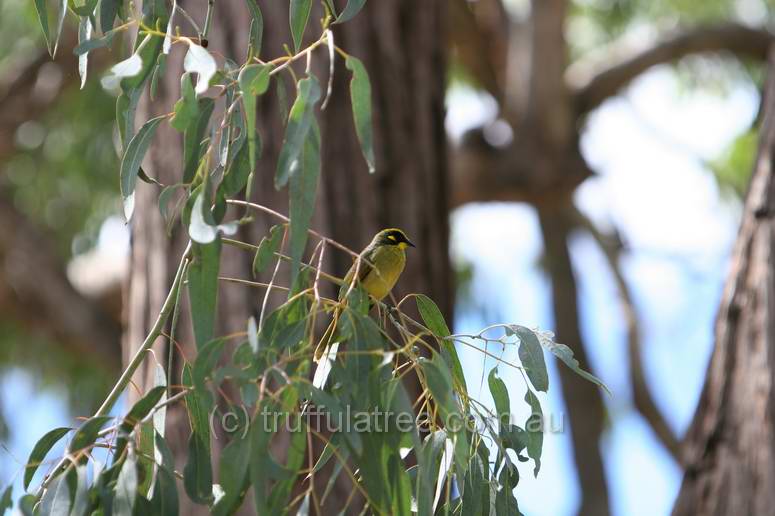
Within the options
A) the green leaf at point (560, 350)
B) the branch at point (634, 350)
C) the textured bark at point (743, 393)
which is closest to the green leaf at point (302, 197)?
the green leaf at point (560, 350)

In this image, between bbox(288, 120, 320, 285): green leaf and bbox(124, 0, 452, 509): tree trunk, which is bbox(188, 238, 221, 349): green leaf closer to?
bbox(288, 120, 320, 285): green leaf

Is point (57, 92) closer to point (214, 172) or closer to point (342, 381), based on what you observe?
point (214, 172)

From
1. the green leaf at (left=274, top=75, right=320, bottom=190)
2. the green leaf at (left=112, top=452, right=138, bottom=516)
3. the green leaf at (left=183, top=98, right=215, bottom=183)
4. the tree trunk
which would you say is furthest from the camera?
the tree trunk

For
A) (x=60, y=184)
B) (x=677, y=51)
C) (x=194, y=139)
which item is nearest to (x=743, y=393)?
(x=194, y=139)

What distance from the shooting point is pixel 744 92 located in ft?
20.1

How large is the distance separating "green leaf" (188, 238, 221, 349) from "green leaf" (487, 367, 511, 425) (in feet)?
1.85

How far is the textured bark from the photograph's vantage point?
2.75 metres

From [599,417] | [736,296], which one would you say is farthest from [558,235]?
[736,296]

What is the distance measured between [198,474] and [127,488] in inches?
6.3

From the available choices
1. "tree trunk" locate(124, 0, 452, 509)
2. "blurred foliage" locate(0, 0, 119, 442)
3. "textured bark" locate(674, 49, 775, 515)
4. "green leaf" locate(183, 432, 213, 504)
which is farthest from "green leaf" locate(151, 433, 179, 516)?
"blurred foliage" locate(0, 0, 119, 442)

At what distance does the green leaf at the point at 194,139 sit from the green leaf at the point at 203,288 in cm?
15

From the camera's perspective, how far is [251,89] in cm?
157

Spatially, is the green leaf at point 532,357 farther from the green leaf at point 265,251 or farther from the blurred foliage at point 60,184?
the blurred foliage at point 60,184

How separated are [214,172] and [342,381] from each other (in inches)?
19.6
